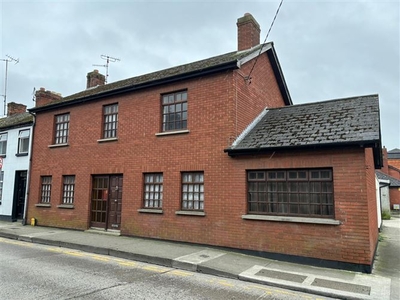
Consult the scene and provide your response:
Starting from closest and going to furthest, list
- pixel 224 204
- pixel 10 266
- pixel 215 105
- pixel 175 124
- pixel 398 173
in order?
pixel 10 266 → pixel 224 204 → pixel 215 105 → pixel 175 124 → pixel 398 173

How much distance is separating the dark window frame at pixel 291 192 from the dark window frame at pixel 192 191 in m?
1.82

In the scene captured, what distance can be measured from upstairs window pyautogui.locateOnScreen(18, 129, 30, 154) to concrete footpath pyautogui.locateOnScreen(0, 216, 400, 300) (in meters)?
7.31

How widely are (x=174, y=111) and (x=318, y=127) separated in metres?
5.35

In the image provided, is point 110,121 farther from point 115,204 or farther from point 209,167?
point 209,167

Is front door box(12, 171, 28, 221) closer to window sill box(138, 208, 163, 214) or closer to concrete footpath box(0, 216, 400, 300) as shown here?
concrete footpath box(0, 216, 400, 300)

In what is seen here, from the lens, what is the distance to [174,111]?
39.1 feet

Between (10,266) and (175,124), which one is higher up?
(175,124)

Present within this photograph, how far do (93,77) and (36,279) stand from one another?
50.9 ft

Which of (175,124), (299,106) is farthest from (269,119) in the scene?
(175,124)

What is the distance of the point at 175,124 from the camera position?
1184 cm

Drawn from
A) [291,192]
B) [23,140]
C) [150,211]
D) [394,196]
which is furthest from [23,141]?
[394,196]

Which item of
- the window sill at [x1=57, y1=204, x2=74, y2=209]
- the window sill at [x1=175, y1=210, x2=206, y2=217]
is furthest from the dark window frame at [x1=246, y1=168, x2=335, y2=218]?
the window sill at [x1=57, y1=204, x2=74, y2=209]

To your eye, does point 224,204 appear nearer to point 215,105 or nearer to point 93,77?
point 215,105

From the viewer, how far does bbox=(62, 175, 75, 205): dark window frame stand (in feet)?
47.6
